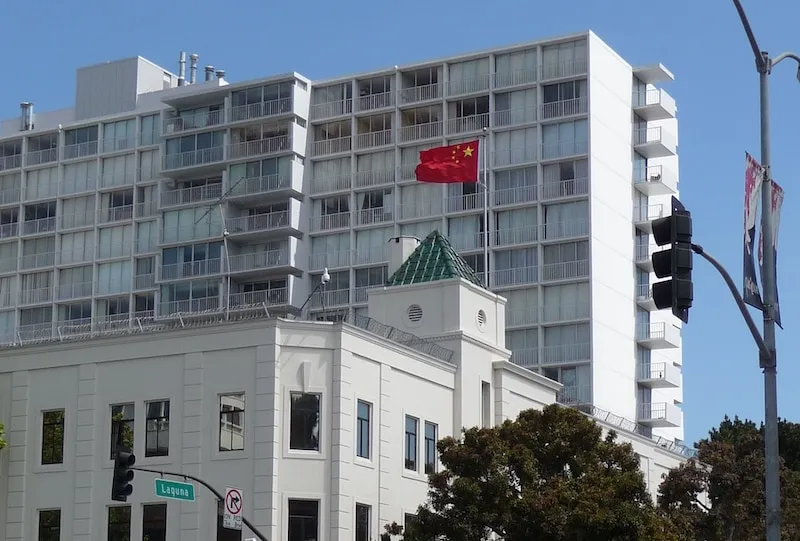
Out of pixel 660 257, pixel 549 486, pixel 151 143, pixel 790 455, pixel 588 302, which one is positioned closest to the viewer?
pixel 660 257

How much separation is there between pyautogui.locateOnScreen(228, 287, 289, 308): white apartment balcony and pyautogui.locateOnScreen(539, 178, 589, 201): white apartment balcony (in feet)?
66.7

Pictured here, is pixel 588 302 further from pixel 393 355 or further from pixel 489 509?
pixel 489 509

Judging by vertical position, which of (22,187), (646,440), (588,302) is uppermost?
(22,187)

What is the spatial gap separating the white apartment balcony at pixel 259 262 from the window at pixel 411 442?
62.6 metres

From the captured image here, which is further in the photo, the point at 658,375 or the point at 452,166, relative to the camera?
the point at 658,375

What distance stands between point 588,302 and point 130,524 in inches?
2380

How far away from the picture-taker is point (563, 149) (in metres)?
116

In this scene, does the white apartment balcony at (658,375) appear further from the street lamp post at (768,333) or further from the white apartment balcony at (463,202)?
the street lamp post at (768,333)

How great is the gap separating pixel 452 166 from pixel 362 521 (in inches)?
1092

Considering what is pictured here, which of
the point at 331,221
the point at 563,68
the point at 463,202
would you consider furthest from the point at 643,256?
the point at 331,221

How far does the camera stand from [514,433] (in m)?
52.3

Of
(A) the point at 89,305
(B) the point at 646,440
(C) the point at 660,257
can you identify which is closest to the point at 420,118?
(A) the point at 89,305

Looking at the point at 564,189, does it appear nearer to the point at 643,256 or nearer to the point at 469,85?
the point at 643,256

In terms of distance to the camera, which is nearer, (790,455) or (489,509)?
(489,509)
